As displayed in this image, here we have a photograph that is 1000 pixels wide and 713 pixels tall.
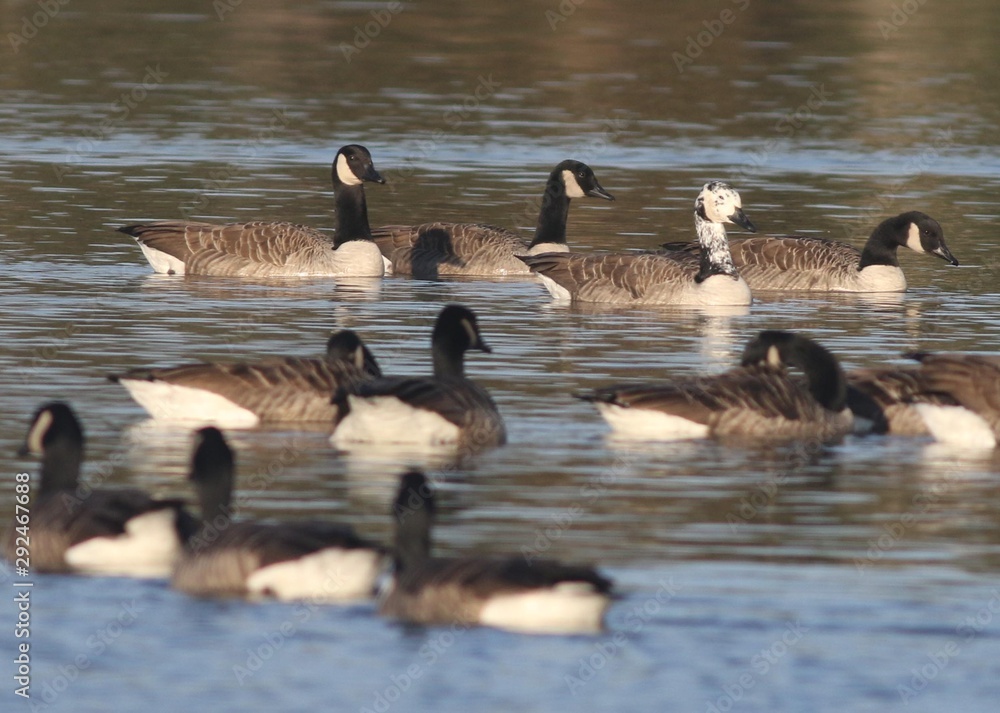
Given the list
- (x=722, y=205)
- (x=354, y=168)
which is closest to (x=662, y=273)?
(x=722, y=205)

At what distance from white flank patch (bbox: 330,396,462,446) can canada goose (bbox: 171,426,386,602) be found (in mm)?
3324

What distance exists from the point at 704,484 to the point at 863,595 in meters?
2.73

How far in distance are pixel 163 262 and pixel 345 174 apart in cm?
256

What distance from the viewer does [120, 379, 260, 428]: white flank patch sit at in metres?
14.9

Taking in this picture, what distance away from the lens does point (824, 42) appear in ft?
Result: 175

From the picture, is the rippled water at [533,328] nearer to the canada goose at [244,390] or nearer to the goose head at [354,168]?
the canada goose at [244,390]

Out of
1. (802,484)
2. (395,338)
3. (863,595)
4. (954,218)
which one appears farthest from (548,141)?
(863,595)

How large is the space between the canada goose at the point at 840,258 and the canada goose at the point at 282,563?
14699 mm

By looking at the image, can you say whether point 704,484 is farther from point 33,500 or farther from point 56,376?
point 56,376

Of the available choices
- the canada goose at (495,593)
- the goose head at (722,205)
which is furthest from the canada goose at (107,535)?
the goose head at (722,205)

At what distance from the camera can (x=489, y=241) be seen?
84.3ft

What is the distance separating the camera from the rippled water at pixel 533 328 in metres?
9.77

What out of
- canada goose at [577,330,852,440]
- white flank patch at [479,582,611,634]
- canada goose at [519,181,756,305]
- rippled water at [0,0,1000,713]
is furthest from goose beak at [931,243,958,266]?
white flank patch at [479,582,611,634]

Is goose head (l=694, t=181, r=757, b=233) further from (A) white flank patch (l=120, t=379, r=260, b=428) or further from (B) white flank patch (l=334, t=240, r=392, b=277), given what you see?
(A) white flank patch (l=120, t=379, r=260, b=428)
